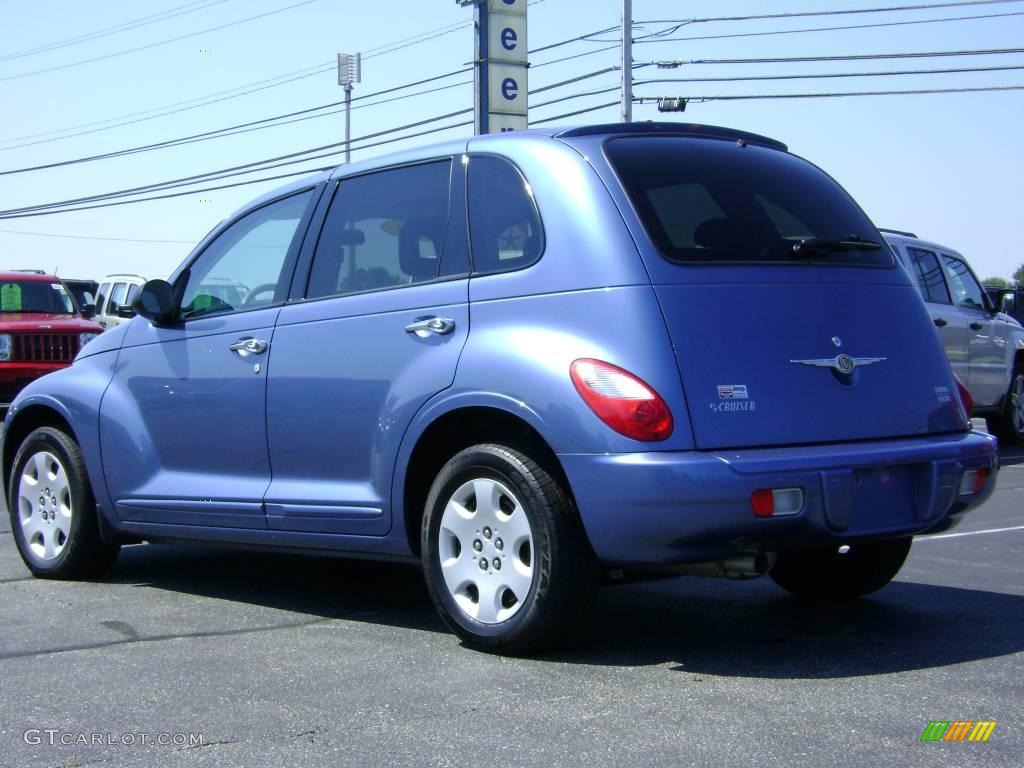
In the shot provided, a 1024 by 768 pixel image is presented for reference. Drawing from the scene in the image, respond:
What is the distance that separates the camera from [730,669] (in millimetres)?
4555

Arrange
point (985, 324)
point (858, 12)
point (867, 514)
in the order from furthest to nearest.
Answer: point (858, 12), point (985, 324), point (867, 514)

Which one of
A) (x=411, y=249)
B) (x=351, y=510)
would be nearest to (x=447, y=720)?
(x=351, y=510)

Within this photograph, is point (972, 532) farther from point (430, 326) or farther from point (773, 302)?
point (430, 326)

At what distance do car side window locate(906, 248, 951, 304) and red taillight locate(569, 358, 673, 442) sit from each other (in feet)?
27.2

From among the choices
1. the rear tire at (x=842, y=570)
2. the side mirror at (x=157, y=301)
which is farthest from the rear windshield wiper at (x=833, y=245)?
the side mirror at (x=157, y=301)

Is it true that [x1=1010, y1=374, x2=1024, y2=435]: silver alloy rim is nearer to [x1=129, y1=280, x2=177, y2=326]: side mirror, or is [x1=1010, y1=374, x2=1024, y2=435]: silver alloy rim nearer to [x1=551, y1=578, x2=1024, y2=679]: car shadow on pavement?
[x1=551, y1=578, x2=1024, y2=679]: car shadow on pavement

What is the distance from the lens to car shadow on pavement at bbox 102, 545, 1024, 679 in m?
4.71

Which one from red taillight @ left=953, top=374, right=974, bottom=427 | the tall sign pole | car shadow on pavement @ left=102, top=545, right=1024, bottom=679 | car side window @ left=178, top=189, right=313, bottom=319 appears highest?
the tall sign pole

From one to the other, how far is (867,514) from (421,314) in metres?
1.75

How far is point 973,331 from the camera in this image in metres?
13.4

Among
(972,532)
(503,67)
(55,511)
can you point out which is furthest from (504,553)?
(503,67)

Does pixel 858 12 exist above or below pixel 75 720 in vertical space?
above

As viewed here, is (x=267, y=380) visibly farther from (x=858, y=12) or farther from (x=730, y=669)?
(x=858, y=12)

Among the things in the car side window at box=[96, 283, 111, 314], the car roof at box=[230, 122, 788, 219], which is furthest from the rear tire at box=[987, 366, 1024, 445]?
the car side window at box=[96, 283, 111, 314]
